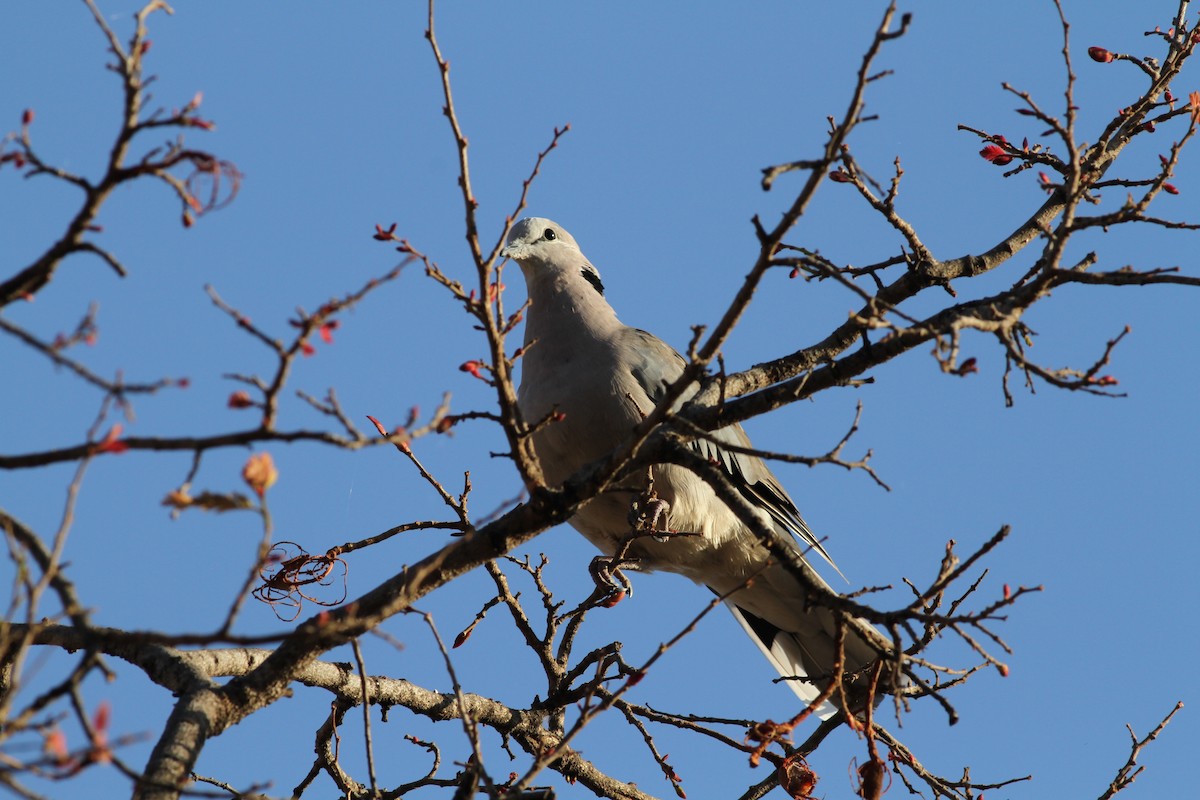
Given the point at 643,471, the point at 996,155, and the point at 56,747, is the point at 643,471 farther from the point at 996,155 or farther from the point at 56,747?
the point at 56,747

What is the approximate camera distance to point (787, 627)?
4832 mm

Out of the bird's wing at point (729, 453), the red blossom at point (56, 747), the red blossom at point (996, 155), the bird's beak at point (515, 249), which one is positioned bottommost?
the red blossom at point (56, 747)

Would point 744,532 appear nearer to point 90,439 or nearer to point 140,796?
point 140,796

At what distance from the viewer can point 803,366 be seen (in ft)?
11.0

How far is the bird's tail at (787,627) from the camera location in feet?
15.1

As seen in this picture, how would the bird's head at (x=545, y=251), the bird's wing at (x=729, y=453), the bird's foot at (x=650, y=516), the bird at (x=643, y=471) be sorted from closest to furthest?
the bird's foot at (x=650, y=516) < the bird at (x=643, y=471) < the bird's wing at (x=729, y=453) < the bird's head at (x=545, y=251)

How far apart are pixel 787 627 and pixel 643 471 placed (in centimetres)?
124

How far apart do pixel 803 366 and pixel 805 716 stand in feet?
3.44

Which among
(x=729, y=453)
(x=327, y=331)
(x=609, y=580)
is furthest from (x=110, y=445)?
(x=729, y=453)

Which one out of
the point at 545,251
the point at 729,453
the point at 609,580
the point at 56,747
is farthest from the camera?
the point at 545,251

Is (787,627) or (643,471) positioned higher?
(643,471)

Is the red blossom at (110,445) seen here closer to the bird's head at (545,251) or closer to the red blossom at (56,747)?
the red blossom at (56,747)

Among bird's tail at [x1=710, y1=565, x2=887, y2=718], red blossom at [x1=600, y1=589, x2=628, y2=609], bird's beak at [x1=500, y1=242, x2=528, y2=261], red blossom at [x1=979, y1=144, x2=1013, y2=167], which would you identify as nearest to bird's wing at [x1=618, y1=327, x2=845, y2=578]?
bird's tail at [x1=710, y1=565, x2=887, y2=718]

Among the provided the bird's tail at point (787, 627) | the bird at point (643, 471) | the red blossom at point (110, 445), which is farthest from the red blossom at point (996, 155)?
the red blossom at point (110, 445)
